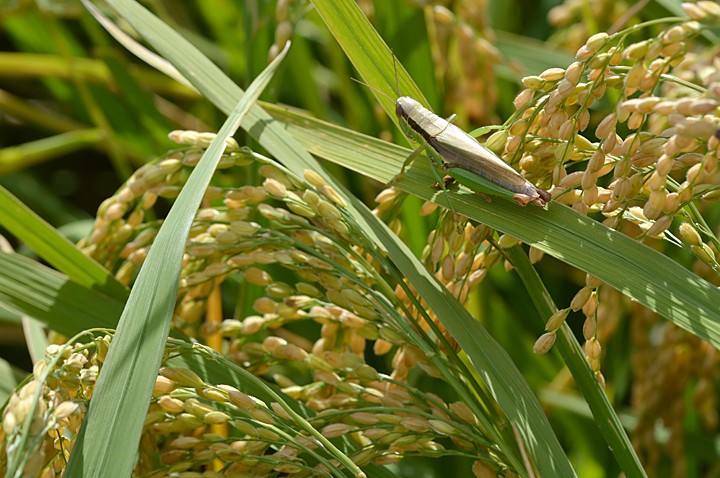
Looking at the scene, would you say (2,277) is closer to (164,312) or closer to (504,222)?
(164,312)

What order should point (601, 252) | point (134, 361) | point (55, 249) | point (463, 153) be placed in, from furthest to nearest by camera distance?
point (55, 249)
point (463, 153)
point (601, 252)
point (134, 361)

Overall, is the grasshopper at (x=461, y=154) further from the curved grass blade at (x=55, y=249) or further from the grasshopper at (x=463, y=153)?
the curved grass blade at (x=55, y=249)

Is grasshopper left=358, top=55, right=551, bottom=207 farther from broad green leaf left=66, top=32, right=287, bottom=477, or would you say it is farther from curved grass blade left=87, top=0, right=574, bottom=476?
broad green leaf left=66, top=32, right=287, bottom=477

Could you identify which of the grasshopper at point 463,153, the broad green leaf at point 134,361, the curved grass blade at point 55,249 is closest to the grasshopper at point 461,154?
the grasshopper at point 463,153

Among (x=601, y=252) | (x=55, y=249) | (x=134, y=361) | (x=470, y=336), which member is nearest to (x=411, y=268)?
(x=470, y=336)

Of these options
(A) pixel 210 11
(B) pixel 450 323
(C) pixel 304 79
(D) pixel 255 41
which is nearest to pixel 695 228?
(B) pixel 450 323

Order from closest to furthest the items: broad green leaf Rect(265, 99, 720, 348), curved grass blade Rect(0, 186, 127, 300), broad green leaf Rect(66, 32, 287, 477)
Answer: broad green leaf Rect(66, 32, 287, 477) < broad green leaf Rect(265, 99, 720, 348) < curved grass blade Rect(0, 186, 127, 300)

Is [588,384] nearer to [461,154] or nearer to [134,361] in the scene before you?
[461,154]

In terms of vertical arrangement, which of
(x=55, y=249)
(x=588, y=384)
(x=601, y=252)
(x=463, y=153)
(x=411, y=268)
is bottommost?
(x=588, y=384)

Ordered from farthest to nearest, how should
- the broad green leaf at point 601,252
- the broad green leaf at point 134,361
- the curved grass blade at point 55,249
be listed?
the curved grass blade at point 55,249, the broad green leaf at point 601,252, the broad green leaf at point 134,361

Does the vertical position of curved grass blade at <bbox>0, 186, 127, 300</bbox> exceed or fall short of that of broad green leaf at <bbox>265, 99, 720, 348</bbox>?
it exceeds it

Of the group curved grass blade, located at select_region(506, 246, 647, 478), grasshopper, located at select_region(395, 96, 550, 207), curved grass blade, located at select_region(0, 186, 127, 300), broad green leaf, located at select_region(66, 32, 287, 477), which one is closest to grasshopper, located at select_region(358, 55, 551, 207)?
grasshopper, located at select_region(395, 96, 550, 207)
